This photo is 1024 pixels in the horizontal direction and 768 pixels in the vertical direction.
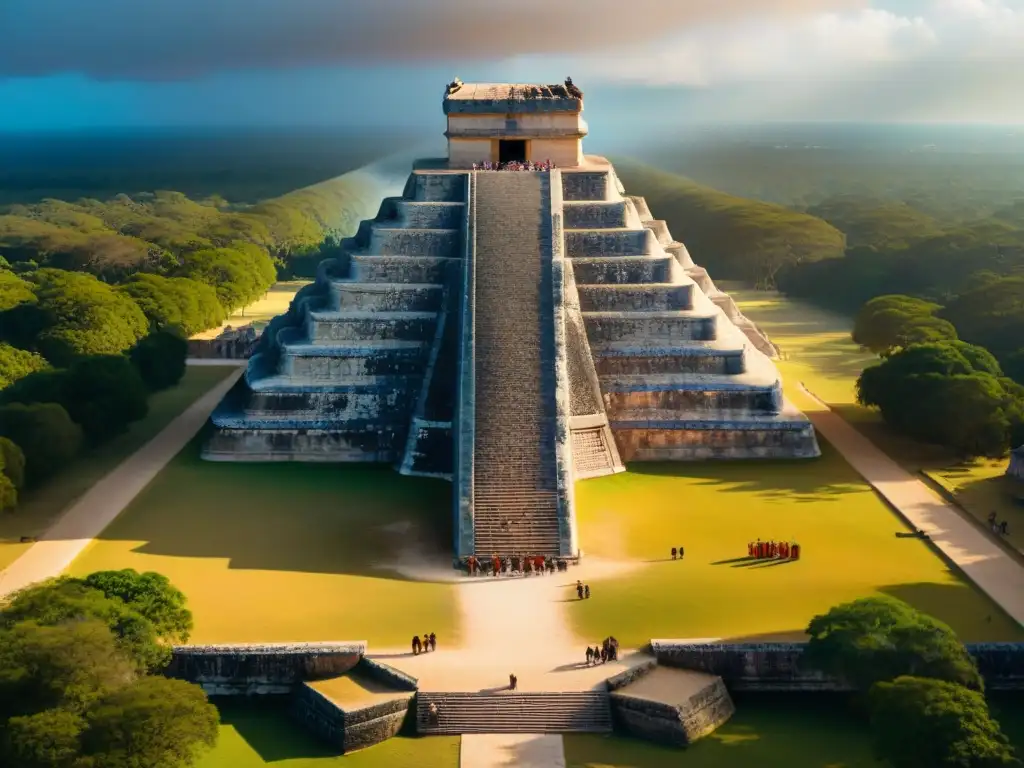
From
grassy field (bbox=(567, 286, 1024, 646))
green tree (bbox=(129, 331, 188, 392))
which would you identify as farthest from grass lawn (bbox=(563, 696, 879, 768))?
green tree (bbox=(129, 331, 188, 392))

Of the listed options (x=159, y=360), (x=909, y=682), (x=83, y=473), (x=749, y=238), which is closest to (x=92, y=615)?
(x=909, y=682)

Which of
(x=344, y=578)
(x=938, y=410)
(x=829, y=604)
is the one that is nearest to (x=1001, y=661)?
(x=829, y=604)

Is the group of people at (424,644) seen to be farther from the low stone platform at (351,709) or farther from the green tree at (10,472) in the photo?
the green tree at (10,472)

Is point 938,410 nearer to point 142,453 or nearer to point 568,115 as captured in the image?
point 568,115

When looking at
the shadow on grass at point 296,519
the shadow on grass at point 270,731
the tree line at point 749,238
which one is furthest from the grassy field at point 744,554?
the tree line at point 749,238

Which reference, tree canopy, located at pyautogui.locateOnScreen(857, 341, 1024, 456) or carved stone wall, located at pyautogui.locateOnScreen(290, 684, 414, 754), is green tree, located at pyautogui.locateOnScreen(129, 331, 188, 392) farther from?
carved stone wall, located at pyautogui.locateOnScreen(290, 684, 414, 754)

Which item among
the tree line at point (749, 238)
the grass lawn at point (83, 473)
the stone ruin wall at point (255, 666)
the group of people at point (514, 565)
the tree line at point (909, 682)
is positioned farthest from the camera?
the tree line at point (749, 238)
